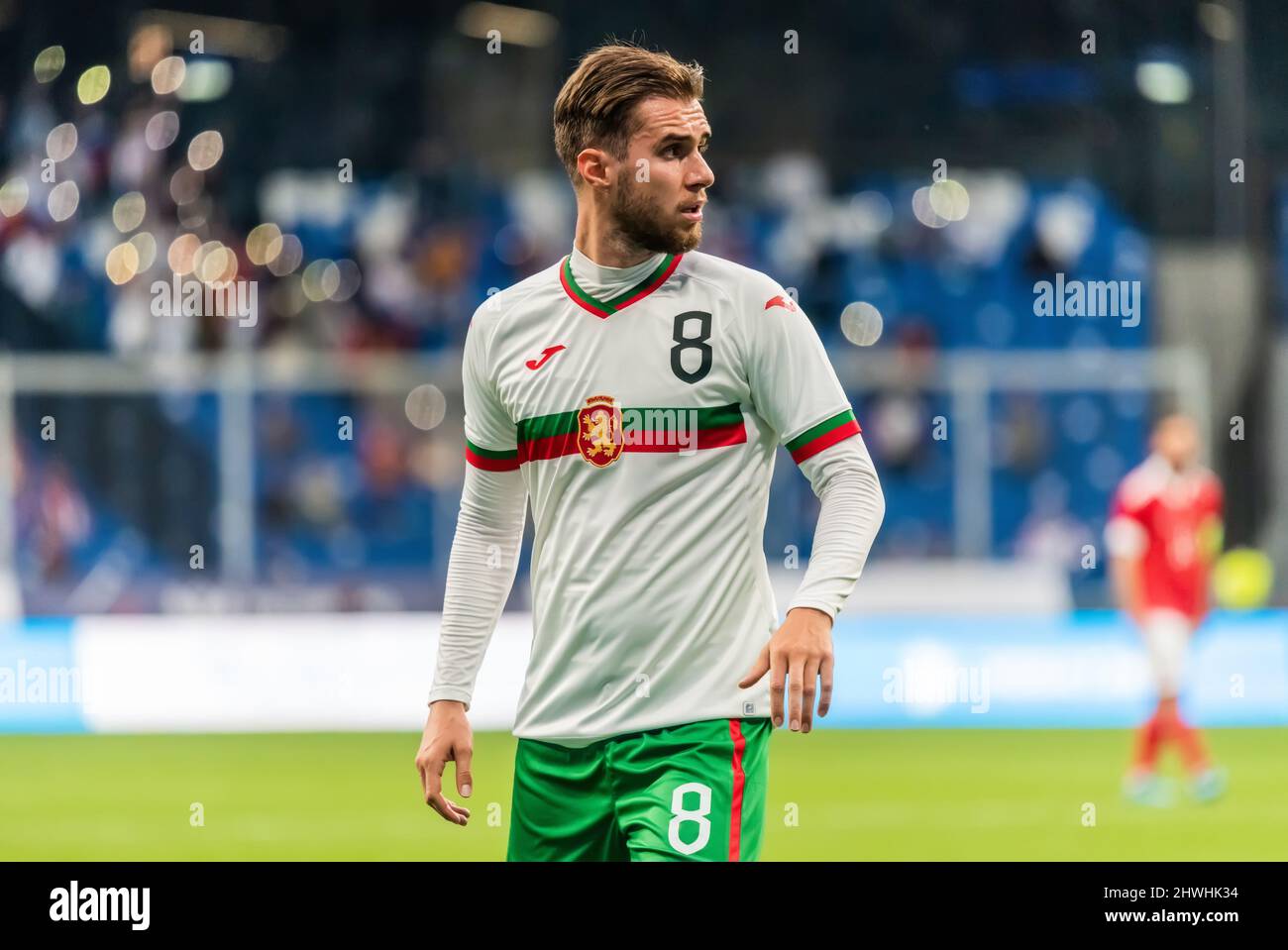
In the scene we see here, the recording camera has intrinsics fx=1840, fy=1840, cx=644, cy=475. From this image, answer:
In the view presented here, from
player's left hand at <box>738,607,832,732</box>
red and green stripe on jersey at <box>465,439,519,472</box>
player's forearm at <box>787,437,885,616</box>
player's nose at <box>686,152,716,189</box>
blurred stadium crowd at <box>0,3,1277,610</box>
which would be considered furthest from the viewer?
blurred stadium crowd at <box>0,3,1277,610</box>

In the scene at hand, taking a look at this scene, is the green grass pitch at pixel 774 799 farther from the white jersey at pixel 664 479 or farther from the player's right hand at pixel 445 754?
the white jersey at pixel 664 479

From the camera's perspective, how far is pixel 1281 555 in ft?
35.6

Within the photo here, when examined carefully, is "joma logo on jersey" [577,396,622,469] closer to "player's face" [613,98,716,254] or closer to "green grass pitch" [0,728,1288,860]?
"player's face" [613,98,716,254]

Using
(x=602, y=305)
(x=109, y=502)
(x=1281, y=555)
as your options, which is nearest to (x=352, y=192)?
(x=109, y=502)

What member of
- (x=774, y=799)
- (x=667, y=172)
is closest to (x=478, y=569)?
A: (x=667, y=172)

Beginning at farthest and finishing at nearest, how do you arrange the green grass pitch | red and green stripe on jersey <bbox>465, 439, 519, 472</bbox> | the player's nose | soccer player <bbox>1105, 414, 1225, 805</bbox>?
1. soccer player <bbox>1105, 414, 1225, 805</bbox>
2. the green grass pitch
3. red and green stripe on jersey <bbox>465, 439, 519, 472</bbox>
4. the player's nose

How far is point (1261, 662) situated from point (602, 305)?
281 inches

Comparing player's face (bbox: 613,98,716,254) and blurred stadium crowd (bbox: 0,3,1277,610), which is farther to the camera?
blurred stadium crowd (bbox: 0,3,1277,610)

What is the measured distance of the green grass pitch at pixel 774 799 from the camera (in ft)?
24.4

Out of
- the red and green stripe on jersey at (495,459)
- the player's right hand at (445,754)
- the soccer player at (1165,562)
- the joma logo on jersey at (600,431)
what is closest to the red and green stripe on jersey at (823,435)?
the joma logo on jersey at (600,431)

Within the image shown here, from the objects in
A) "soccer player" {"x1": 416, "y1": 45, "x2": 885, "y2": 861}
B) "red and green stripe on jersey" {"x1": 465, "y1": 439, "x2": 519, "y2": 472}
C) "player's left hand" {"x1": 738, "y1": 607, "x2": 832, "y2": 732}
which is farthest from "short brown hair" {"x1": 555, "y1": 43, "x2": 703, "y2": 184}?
"player's left hand" {"x1": 738, "y1": 607, "x2": 832, "y2": 732}

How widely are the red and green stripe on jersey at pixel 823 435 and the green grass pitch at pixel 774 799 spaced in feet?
13.8

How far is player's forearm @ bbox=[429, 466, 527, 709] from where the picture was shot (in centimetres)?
354

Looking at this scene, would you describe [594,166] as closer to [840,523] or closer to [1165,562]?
[840,523]
